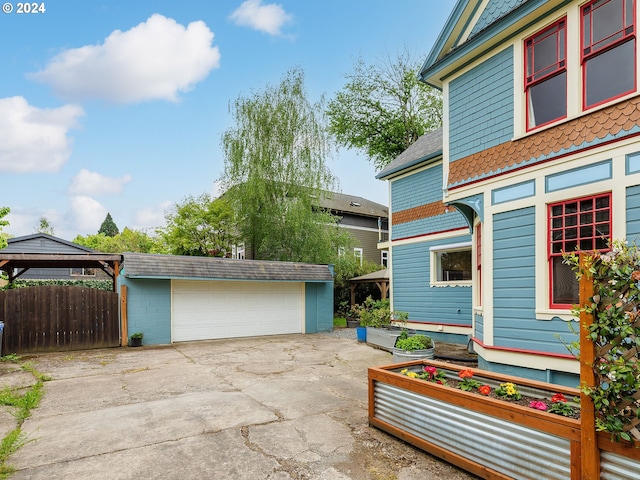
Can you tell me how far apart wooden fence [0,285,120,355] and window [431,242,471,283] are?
30.3ft

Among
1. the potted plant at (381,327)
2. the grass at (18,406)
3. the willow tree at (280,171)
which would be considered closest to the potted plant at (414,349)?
the potted plant at (381,327)

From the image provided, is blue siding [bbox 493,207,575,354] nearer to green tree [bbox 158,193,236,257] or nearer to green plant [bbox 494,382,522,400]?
green plant [bbox 494,382,522,400]

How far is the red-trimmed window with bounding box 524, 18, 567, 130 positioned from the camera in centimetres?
537

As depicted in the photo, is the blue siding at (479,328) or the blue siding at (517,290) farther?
the blue siding at (479,328)

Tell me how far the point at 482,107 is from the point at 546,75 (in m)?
1.13

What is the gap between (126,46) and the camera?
34.9 ft

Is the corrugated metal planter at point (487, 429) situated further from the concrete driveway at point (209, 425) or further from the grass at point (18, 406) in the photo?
the grass at point (18, 406)

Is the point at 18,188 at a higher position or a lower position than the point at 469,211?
higher

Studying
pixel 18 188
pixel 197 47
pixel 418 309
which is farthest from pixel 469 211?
pixel 18 188

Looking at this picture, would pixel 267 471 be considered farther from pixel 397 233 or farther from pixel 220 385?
pixel 397 233

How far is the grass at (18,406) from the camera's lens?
3.57 m

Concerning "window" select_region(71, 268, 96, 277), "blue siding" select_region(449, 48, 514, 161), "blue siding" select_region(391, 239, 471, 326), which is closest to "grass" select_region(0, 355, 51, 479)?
"blue siding" select_region(449, 48, 514, 161)

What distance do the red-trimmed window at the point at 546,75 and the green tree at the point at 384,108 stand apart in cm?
1776

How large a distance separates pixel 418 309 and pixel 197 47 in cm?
1048
